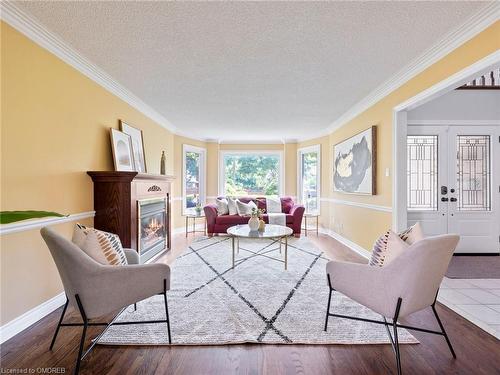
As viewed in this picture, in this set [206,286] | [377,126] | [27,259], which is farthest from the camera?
[377,126]

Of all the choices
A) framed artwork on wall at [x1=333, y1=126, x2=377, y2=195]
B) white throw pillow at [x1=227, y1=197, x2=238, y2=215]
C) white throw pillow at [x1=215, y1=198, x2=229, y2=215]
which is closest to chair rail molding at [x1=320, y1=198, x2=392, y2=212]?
framed artwork on wall at [x1=333, y1=126, x2=377, y2=195]

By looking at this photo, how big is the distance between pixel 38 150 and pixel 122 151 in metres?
1.35

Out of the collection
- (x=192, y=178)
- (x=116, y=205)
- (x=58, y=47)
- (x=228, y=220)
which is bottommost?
(x=228, y=220)

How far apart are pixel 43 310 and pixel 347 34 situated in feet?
11.9

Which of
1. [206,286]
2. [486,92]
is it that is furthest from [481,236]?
[206,286]

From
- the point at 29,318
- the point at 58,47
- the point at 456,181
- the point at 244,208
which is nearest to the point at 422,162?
the point at 456,181

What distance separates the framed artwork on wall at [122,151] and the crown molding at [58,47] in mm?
558

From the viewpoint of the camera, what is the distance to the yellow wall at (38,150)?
204 centimetres

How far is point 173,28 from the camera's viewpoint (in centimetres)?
223

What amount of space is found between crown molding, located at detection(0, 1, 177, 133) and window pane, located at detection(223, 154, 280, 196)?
3.86m

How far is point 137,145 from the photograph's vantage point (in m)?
4.17

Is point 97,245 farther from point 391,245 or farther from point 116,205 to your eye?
point 391,245

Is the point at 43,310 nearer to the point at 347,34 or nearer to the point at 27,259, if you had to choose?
the point at 27,259

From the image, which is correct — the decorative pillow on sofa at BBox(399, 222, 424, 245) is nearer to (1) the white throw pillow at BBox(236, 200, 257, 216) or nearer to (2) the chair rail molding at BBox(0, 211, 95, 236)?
(2) the chair rail molding at BBox(0, 211, 95, 236)
